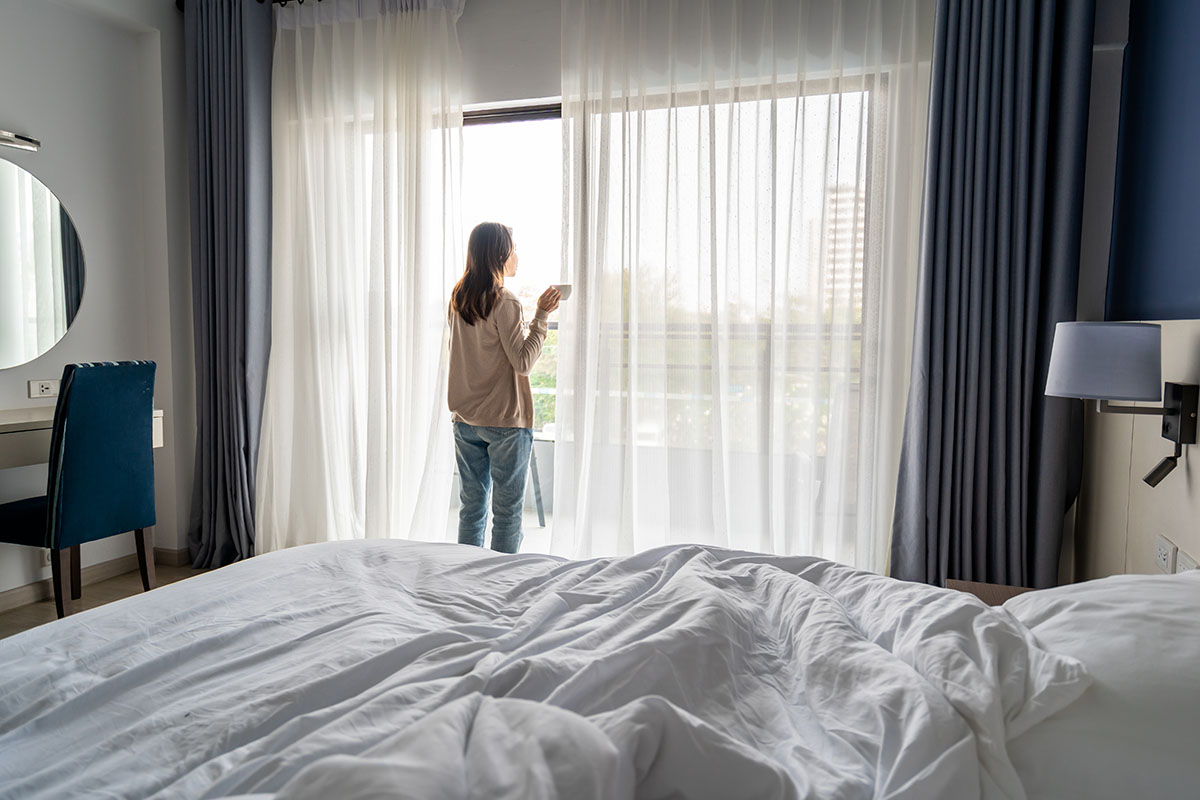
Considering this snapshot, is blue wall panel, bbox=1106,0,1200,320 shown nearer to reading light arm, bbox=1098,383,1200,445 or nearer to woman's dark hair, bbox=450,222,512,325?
reading light arm, bbox=1098,383,1200,445

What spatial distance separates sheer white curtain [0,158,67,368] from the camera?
288 cm

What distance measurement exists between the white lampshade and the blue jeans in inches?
71.3

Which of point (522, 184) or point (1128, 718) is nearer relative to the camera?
point (1128, 718)

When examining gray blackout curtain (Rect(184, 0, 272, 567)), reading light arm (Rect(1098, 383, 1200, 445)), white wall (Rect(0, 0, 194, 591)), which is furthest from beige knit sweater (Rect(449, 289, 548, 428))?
reading light arm (Rect(1098, 383, 1200, 445))

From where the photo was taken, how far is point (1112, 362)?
63.2 inches

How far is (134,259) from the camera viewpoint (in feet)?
11.3

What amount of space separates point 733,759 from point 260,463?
321 cm

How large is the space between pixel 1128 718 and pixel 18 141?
12.3ft

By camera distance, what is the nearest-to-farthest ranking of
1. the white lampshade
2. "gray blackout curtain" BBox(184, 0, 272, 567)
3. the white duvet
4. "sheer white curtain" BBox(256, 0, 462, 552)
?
the white duvet
the white lampshade
"sheer white curtain" BBox(256, 0, 462, 552)
"gray blackout curtain" BBox(184, 0, 272, 567)

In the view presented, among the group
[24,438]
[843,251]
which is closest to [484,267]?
[843,251]

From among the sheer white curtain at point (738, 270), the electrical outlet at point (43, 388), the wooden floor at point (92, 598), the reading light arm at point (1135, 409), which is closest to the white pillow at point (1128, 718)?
the reading light arm at point (1135, 409)

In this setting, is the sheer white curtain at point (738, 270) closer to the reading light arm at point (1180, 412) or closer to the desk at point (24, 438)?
the reading light arm at point (1180, 412)

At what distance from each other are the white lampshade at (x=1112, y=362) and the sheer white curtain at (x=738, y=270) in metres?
1.01

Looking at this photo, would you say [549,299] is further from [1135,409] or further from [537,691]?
[537,691]
